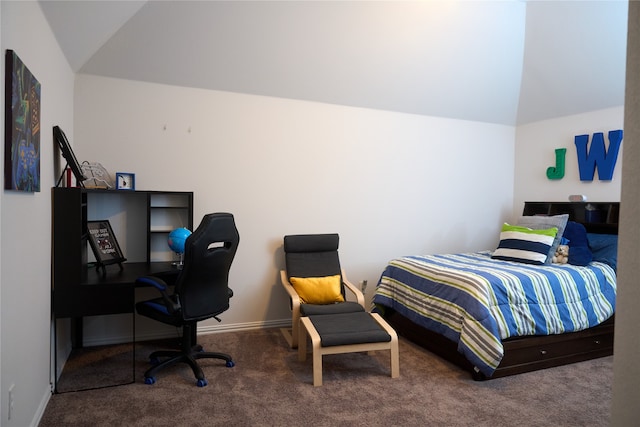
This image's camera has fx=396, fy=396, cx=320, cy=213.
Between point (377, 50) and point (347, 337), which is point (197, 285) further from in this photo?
point (377, 50)

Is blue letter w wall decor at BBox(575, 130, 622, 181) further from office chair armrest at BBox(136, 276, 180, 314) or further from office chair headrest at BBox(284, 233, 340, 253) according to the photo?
office chair armrest at BBox(136, 276, 180, 314)

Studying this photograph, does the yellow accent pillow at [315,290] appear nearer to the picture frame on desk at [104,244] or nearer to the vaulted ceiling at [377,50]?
the picture frame on desk at [104,244]

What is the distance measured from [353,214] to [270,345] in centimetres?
160

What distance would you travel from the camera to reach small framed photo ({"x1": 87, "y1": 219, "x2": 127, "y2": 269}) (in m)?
2.98

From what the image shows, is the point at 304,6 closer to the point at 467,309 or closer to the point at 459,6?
the point at 459,6

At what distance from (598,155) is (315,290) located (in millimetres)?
3265

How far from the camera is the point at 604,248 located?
369 centimetres

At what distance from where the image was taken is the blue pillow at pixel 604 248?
3.58 m

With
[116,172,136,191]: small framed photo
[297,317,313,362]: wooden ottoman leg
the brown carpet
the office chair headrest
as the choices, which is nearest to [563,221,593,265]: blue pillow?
the brown carpet

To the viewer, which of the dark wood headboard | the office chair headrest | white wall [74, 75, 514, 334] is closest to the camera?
white wall [74, 75, 514, 334]

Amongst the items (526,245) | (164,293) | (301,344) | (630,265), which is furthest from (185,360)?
(526,245)

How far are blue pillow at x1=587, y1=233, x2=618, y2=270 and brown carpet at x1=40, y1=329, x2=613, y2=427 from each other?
3.12 ft

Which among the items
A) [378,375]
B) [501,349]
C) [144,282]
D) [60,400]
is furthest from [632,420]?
[60,400]

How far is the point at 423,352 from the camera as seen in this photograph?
3277mm
